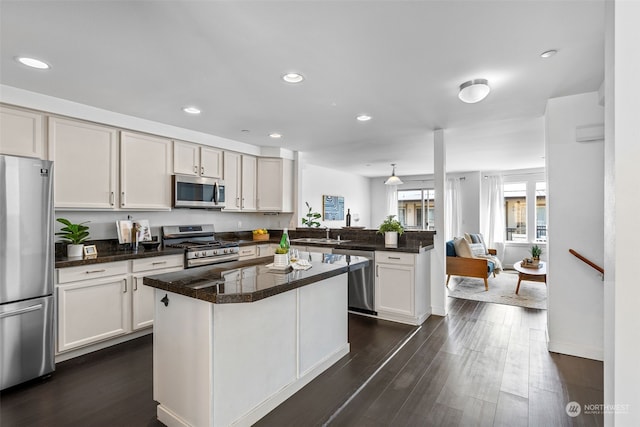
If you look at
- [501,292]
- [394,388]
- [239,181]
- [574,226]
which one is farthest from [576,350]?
[239,181]

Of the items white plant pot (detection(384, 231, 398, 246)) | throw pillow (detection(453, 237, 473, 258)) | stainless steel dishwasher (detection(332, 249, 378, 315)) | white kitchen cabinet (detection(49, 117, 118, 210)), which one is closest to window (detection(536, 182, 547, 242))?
throw pillow (detection(453, 237, 473, 258))

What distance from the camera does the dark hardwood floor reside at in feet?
6.57

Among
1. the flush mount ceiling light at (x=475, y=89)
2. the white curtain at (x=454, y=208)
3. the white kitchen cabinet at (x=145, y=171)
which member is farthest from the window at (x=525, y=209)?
the white kitchen cabinet at (x=145, y=171)

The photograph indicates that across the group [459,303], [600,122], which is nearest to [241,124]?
[600,122]

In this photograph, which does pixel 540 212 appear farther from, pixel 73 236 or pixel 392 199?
pixel 73 236

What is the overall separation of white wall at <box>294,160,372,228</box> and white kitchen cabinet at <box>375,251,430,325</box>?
6.50ft

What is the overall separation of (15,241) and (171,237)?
1754mm

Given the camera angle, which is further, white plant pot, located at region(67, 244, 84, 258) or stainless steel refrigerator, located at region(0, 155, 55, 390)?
white plant pot, located at region(67, 244, 84, 258)

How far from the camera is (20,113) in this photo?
2709 mm

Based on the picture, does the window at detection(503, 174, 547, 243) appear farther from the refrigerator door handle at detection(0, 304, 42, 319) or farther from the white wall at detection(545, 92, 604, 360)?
the refrigerator door handle at detection(0, 304, 42, 319)

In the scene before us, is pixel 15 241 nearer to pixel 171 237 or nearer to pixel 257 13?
pixel 171 237

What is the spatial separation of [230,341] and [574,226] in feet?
10.3

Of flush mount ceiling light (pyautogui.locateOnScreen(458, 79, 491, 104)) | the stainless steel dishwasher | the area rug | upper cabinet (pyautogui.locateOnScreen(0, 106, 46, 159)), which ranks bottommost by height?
the area rug

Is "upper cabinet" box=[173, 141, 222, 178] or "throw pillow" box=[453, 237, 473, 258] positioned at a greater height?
"upper cabinet" box=[173, 141, 222, 178]
